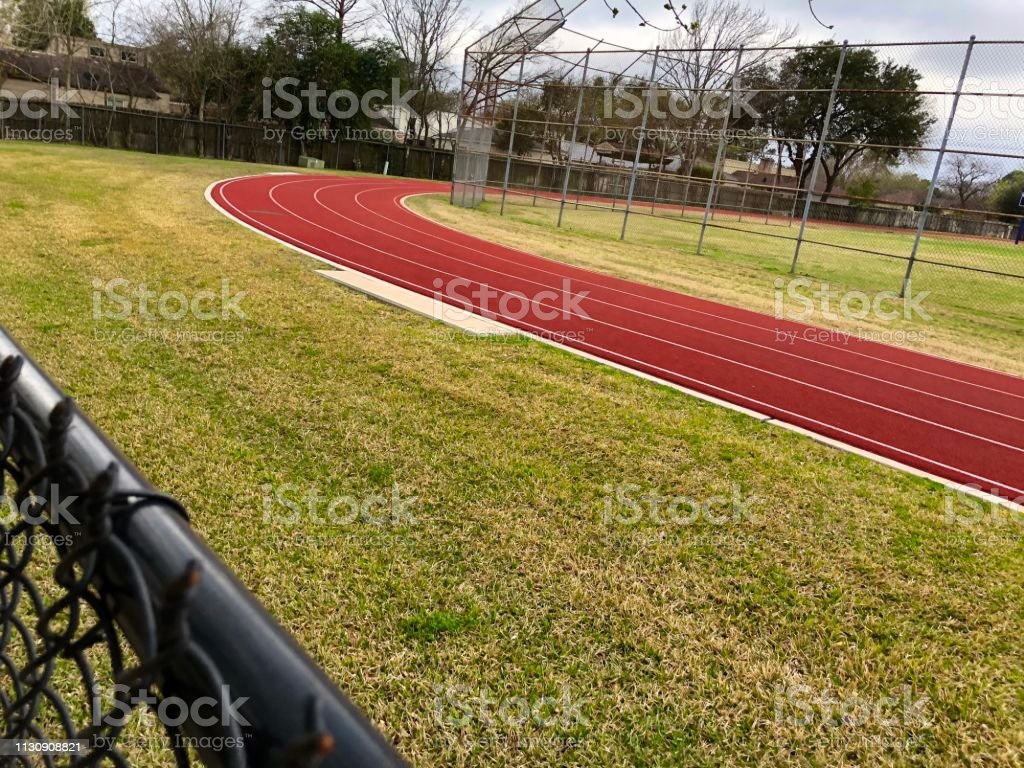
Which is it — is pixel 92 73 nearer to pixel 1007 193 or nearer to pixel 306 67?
pixel 306 67

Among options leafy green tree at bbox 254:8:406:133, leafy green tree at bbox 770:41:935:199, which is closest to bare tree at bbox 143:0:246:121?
leafy green tree at bbox 254:8:406:133

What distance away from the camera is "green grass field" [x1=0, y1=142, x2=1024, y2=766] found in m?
2.84

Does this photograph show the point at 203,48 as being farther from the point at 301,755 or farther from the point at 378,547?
the point at 301,755

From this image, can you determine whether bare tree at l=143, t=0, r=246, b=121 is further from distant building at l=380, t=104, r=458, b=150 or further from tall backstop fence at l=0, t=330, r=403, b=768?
tall backstop fence at l=0, t=330, r=403, b=768

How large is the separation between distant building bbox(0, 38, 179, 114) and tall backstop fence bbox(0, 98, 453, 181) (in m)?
4.70

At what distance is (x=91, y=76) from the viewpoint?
149ft

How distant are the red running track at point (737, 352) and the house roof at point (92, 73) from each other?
38.0m

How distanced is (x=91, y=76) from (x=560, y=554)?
5363 cm

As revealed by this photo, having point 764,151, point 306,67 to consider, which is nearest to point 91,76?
point 306,67

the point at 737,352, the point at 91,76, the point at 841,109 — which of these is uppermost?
the point at 841,109

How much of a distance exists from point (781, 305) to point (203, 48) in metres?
40.4

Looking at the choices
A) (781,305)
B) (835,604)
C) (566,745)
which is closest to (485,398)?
(835,604)

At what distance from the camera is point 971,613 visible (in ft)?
12.0

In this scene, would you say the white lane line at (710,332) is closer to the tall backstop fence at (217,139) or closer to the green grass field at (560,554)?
the green grass field at (560,554)
